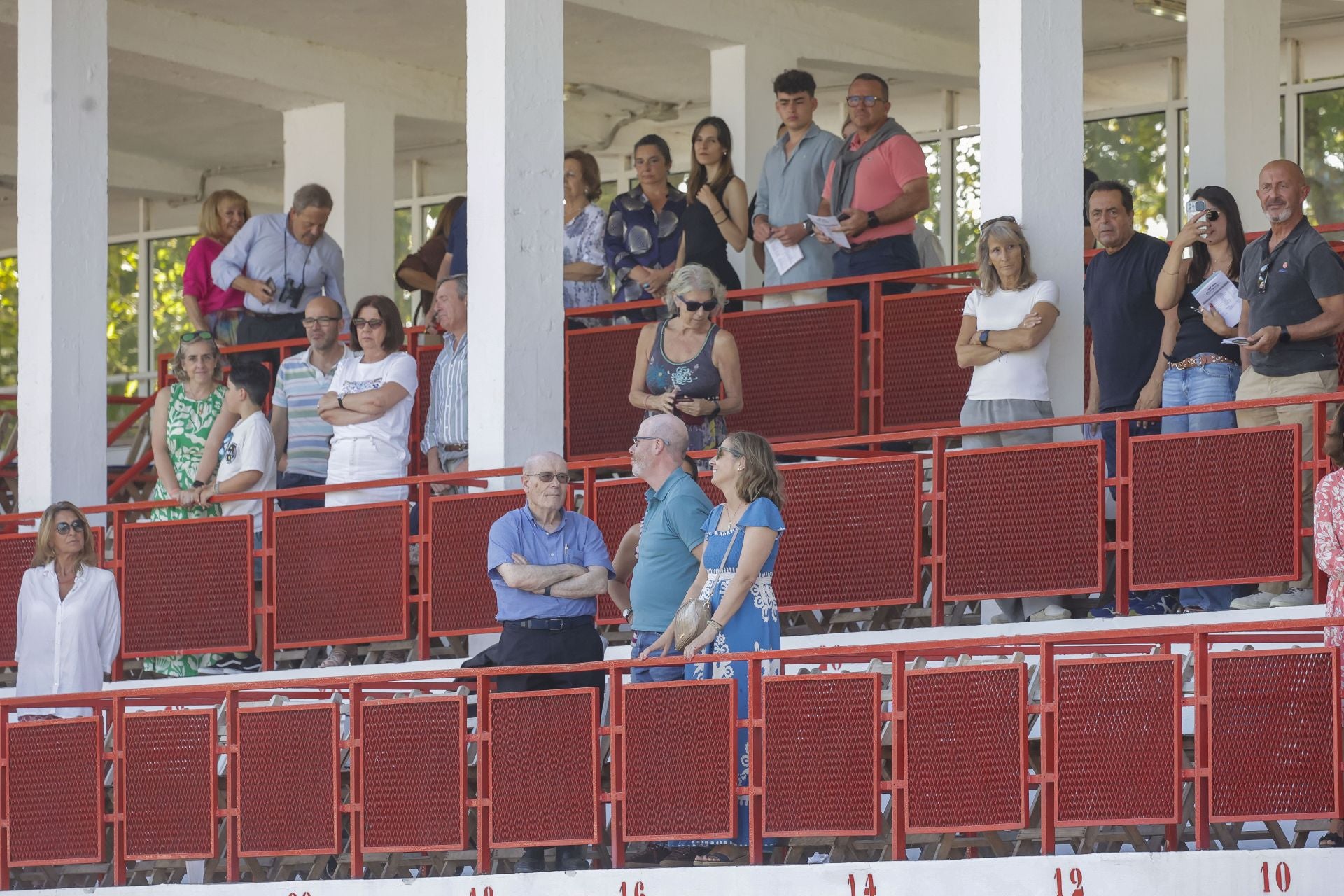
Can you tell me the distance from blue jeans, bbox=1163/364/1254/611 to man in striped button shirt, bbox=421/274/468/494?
369cm

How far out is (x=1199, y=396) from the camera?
32.0 ft

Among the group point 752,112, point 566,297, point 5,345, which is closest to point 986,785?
point 566,297

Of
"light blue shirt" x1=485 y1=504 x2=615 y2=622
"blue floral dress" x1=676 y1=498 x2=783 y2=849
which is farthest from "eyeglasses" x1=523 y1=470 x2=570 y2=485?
"blue floral dress" x1=676 y1=498 x2=783 y2=849

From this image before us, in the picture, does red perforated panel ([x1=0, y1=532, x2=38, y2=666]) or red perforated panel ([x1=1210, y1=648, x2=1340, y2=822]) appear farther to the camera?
red perforated panel ([x1=0, y1=532, x2=38, y2=666])

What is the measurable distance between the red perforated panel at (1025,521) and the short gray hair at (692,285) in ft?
5.55

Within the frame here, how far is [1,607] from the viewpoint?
12633 mm

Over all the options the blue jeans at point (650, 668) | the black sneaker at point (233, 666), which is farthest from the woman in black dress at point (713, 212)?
the blue jeans at point (650, 668)

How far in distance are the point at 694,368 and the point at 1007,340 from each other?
1.57 meters

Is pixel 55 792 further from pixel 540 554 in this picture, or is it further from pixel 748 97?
pixel 748 97

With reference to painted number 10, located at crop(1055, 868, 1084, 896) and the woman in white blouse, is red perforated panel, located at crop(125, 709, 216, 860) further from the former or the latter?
painted number 10, located at crop(1055, 868, 1084, 896)

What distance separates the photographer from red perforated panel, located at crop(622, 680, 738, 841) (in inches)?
329

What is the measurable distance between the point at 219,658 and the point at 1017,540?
14.3ft

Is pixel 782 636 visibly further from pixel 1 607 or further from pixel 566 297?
pixel 1 607

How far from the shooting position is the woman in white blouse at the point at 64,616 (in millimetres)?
10984
